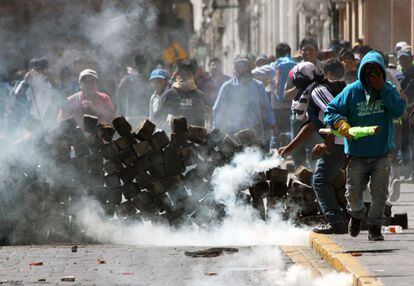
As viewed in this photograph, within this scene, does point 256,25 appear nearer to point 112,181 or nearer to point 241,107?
point 241,107

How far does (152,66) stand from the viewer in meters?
A: 26.8

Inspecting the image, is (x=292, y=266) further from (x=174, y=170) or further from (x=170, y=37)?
(x=170, y=37)

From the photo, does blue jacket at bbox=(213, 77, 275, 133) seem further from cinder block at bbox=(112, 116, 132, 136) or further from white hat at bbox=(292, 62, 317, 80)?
white hat at bbox=(292, 62, 317, 80)

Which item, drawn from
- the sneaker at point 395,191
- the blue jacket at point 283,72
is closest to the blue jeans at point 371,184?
the sneaker at point 395,191

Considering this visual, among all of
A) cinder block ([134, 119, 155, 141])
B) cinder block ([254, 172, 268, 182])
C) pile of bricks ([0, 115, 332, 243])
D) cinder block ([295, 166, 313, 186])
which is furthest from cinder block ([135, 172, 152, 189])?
cinder block ([295, 166, 313, 186])

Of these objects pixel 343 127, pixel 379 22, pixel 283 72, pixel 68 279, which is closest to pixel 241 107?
pixel 283 72

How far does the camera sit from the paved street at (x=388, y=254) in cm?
991

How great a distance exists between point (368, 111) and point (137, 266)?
7.29 feet

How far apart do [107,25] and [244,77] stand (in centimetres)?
289

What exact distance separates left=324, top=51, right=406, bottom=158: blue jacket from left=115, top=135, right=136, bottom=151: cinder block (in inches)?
90.2

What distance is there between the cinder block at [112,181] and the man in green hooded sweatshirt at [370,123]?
2389 mm

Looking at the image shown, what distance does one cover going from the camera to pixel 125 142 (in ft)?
44.0

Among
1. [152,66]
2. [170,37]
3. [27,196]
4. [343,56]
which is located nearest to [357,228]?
[27,196]

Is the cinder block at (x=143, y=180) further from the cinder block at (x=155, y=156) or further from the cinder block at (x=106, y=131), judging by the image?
the cinder block at (x=106, y=131)
